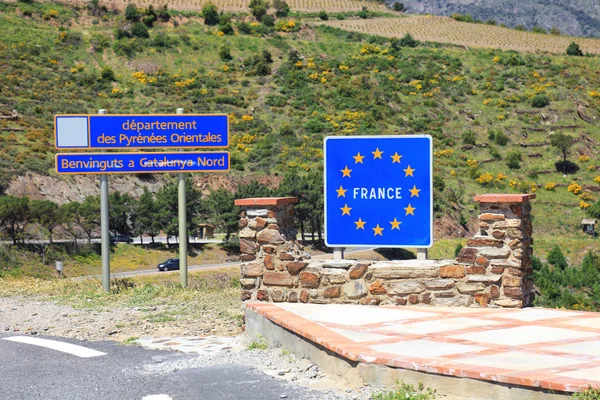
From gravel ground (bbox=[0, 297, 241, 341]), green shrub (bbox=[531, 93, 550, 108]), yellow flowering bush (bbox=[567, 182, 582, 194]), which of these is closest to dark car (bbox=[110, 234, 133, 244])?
yellow flowering bush (bbox=[567, 182, 582, 194])

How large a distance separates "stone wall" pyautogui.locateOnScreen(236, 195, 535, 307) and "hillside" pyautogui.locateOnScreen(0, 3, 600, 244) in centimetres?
4233

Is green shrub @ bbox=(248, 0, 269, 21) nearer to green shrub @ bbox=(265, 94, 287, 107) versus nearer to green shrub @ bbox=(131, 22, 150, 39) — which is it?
green shrub @ bbox=(131, 22, 150, 39)

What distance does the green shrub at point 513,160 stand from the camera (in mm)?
65750

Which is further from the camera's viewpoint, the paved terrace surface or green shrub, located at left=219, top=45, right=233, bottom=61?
green shrub, located at left=219, top=45, right=233, bottom=61

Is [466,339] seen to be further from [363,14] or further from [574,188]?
[363,14]

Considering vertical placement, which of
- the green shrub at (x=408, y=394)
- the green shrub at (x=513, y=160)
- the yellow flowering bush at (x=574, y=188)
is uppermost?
the green shrub at (x=513, y=160)

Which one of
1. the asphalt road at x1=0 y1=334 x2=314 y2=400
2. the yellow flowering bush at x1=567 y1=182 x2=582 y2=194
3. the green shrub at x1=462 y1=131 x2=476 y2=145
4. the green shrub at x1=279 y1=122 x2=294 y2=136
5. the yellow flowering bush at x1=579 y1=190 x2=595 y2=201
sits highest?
the green shrub at x1=279 y1=122 x2=294 y2=136

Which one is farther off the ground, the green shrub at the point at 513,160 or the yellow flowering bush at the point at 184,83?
the yellow flowering bush at the point at 184,83

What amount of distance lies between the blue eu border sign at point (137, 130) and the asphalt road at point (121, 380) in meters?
7.42

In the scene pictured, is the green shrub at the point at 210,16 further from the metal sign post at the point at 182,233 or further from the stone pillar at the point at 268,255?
the stone pillar at the point at 268,255

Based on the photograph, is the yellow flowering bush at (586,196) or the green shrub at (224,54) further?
the green shrub at (224,54)

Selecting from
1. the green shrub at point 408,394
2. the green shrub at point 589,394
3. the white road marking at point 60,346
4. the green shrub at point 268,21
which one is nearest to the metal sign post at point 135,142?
the white road marking at point 60,346

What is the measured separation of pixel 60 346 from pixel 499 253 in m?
5.55

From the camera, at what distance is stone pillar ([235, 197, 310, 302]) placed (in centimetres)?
1132
